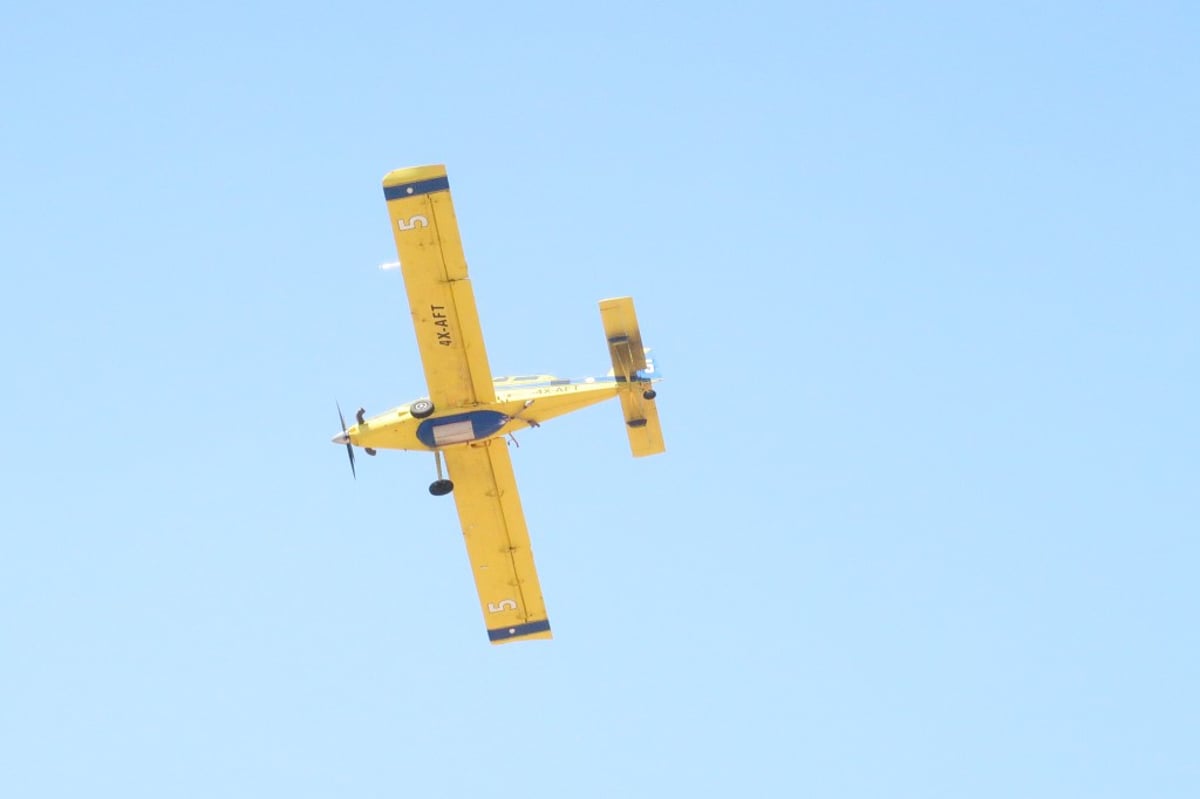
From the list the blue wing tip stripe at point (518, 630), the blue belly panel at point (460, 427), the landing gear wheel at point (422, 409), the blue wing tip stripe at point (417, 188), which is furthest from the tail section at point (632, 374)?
the blue wing tip stripe at point (518, 630)

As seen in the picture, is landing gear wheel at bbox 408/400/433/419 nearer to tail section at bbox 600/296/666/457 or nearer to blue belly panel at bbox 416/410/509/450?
blue belly panel at bbox 416/410/509/450

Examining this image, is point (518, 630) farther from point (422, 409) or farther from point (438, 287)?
point (438, 287)

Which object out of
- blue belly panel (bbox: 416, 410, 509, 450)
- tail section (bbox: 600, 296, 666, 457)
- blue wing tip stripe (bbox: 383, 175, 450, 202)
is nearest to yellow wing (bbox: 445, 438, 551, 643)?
blue belly panel (bbox: 416, 410, 509, 450)

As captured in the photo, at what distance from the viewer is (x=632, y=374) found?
35.6 metres

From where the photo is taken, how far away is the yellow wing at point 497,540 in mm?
36312

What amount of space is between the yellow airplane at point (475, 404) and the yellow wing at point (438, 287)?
0.02 metres

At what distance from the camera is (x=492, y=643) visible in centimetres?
3847

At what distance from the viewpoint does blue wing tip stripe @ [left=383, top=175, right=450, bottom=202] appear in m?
32.9

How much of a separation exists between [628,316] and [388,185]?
5649 mm

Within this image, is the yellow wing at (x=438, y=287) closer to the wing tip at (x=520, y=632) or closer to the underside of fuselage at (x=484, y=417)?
the underside of fuselage at (x=484, y=417)

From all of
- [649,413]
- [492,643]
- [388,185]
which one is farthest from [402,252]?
[492,643]

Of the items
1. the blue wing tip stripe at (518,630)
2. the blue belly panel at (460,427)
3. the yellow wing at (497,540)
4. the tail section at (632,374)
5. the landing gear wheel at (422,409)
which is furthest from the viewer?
the blue wing tip stripe at (518,630)

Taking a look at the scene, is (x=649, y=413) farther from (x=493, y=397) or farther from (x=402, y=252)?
(x=402, y=252)

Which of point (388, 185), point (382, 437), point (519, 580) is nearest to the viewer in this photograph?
point (388, 185)
